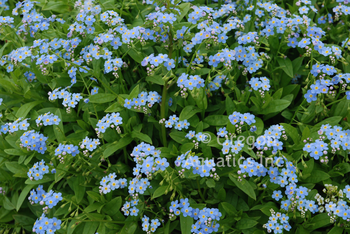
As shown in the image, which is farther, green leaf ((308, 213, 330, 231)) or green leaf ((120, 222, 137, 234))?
green leaf ((120, 222, 137, 234))

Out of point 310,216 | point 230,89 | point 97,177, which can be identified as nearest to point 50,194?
point 97,177

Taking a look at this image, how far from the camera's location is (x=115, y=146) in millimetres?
3969

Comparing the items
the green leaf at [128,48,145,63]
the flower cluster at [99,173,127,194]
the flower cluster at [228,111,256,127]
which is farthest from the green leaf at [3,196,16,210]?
the flower cluster at [228,111,256,127]

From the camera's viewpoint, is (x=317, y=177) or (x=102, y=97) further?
(x=102, y=97)

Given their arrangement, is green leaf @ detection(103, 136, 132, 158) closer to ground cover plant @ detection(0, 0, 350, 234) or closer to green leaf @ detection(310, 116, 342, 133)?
ground cover plant @ detection(0, 0, 350, 234)

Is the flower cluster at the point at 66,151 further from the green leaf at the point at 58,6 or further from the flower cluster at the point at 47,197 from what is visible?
the green leaf at the point at 58,6

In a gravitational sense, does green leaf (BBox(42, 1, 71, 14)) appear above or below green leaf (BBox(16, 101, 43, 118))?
above

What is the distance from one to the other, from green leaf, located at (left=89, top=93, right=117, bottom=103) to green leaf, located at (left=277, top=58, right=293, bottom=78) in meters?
2.33

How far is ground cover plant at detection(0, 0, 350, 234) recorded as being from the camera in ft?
11.9

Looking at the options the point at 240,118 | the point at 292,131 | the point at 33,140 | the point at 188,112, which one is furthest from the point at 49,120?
the point at 292,131

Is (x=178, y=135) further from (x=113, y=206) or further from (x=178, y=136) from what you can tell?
(x=113, y=206)

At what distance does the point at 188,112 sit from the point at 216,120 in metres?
0.38

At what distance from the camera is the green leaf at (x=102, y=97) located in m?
4.11

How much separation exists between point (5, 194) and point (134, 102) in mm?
2412
